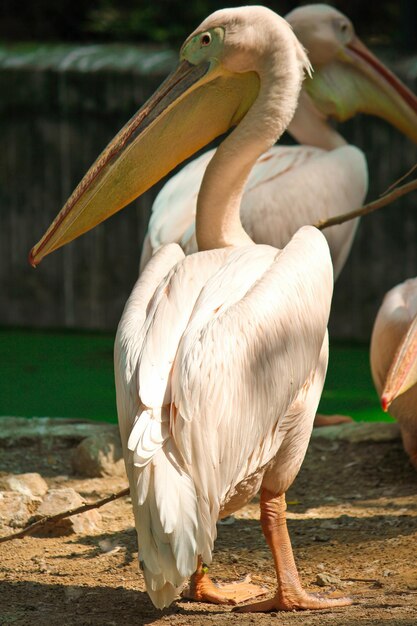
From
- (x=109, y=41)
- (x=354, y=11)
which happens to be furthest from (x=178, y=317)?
(x=109, y=41)

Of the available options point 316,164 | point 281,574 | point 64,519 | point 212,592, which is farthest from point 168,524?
point 316,164

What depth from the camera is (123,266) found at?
869cm

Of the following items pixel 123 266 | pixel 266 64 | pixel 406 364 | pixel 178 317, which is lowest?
pixel 123 266

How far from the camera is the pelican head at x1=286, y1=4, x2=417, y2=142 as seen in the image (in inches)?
238

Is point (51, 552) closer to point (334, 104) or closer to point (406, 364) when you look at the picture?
point (406, 364)

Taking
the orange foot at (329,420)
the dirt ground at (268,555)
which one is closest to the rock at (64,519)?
the dirt ground at (268,555)

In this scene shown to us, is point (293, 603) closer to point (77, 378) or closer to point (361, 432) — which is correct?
point (361, 432)

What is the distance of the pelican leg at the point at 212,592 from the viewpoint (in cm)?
344

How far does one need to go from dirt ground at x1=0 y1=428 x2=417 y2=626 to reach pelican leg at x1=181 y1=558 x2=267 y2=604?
0.15ft

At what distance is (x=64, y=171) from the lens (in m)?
8.83

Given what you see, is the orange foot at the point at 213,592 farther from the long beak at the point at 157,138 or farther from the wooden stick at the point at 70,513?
the long beak at the point at 157,138

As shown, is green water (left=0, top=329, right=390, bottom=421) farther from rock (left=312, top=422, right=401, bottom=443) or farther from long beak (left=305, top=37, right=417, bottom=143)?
long beak (left=305, top=37, right=417, bottom=143)

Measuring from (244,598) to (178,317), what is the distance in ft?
3.00

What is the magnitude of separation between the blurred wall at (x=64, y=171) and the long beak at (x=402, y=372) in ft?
15.6
